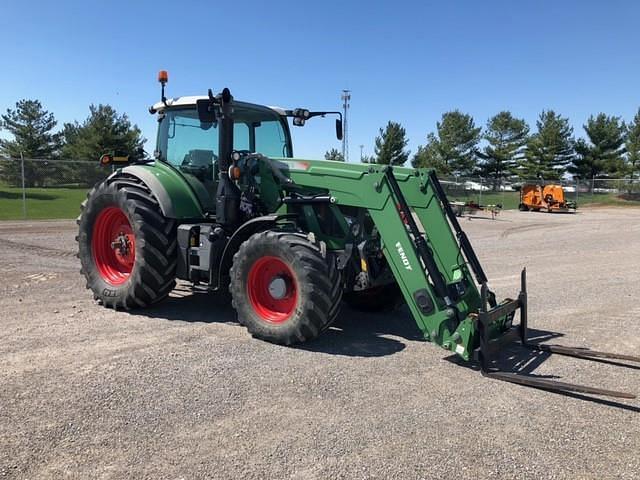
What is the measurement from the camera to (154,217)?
255 inches

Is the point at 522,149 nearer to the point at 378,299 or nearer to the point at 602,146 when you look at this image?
the point at 602,146

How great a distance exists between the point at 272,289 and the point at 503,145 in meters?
52.8

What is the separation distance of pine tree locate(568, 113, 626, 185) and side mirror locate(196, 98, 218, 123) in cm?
4981

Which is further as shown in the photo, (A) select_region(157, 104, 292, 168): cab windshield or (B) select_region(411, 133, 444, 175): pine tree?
(B) select_region(411, 133, 444, 175): pine tree

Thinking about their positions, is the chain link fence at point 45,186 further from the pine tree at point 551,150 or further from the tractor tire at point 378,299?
the pine tree at point 551,150

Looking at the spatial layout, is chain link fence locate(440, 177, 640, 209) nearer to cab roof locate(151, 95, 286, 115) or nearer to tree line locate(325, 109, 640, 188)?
tree line locate(325, 109, 640, 188)

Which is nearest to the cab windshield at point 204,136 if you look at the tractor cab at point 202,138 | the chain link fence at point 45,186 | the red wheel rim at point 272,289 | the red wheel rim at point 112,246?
the tractor cab at point 202,138

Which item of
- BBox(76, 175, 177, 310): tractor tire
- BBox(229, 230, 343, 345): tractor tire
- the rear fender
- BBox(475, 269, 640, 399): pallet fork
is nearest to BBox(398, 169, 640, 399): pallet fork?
BBox(475, 269, 640, 399): pallet fork

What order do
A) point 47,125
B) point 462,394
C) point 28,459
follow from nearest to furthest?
point 28,459 → point 462,394 → point 47,125

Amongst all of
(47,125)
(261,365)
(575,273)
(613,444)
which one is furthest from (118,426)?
(47,125)

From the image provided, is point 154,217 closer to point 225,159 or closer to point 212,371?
point 225,159

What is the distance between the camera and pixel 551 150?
5059 centimetres

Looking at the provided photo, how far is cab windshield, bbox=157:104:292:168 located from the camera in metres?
6.83

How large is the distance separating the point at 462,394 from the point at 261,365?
68.1 inches
